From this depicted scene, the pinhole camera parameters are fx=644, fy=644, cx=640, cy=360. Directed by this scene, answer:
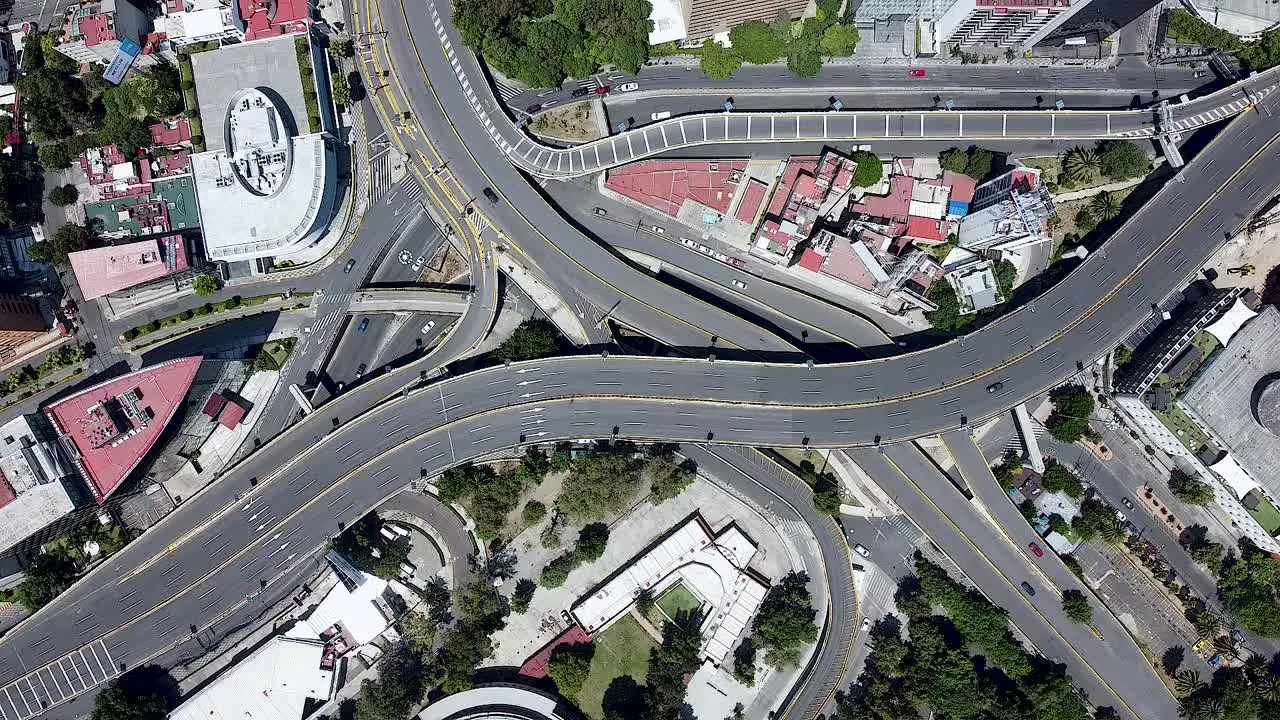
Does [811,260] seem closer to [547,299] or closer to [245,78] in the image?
[547,299]

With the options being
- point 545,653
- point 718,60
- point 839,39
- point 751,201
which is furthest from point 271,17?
point 545,653

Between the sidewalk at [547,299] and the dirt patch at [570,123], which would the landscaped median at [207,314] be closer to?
the sidewalk at [547,299]

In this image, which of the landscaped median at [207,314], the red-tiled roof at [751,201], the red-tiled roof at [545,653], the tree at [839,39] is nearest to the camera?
the tree at [839,39]

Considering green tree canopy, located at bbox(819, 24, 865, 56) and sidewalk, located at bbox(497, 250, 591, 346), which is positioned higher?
green tree canopy, located at bbox(819, 24, 865, 56)

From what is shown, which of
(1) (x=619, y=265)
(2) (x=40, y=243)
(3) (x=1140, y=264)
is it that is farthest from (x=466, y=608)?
(3) (x=1140, y=264)

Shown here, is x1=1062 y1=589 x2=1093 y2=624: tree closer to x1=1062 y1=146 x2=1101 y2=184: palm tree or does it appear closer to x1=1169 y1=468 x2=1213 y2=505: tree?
x1=1169 y1=468 x2=1213 y2=505: tree

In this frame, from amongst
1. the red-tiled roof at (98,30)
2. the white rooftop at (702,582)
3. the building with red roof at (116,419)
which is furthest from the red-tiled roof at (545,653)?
the red-tiled roof at (98,30)

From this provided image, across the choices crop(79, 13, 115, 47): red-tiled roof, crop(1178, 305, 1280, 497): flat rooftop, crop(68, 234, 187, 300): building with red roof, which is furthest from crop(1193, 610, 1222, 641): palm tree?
crop(79, 13, 115, 47): red-tiled roof

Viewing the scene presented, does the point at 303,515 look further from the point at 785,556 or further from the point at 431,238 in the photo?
the point at 785,556
